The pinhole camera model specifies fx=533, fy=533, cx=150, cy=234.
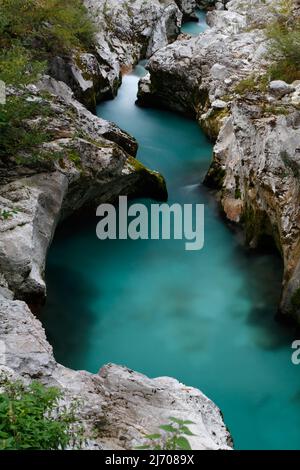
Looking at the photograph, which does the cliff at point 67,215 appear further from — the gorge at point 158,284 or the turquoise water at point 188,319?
the turquoise water at point 188,319

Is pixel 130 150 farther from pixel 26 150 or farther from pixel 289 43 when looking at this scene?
pixel 289 43

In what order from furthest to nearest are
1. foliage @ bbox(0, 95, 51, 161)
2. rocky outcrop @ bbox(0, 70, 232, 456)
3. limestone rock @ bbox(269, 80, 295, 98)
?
limestone rock @ bbox(269, 80, 295, 98), foliage @ bbox(0, 95, 51, 161), rocky outcrop @ bbox(0, 70, 232, 456)

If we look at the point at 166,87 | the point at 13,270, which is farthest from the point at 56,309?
the point at 166,87

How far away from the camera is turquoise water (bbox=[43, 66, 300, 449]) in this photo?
20.2 feet

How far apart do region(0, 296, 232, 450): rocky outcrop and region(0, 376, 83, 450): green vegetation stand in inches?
8.0

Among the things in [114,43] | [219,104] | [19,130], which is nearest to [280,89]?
[219,104]

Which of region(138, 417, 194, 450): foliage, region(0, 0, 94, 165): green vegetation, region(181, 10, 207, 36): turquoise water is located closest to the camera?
region(138, 417, 194, 450): foliage

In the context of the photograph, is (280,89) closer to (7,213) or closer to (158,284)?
(158,284)

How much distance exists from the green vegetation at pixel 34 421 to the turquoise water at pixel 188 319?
277 cm

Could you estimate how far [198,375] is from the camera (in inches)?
252

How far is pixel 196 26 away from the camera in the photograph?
2219 cm

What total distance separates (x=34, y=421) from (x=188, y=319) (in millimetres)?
4248

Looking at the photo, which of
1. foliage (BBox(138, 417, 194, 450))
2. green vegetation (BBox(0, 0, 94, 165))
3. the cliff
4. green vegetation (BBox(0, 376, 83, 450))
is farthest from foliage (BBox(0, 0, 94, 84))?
foliage (BBox(138, 417, 194, 450))

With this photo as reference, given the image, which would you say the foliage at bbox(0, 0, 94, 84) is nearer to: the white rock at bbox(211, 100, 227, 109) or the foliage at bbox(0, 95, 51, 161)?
the foliage at bbox(0, 95, 51, 161)
